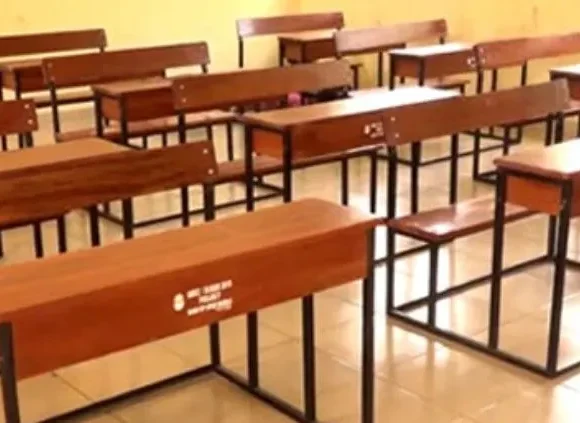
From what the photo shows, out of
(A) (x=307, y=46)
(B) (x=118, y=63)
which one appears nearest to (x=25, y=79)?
(B) (x=118, y=63)

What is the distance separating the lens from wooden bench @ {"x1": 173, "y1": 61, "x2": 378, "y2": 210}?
15.1 feet

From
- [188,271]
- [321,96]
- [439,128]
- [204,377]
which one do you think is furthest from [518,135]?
[188,271]

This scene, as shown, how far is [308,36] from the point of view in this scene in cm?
714

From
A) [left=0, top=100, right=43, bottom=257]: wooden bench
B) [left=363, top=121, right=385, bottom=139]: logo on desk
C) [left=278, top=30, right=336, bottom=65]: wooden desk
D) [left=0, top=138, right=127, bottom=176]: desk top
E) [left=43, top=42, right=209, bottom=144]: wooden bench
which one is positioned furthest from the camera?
[left=278, top=30, right=336, bottom=65]: wooden desk

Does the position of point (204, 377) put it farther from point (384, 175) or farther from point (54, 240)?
point (384, 175)

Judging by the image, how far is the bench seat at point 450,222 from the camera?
3615mm

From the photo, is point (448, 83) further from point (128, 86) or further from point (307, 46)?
point (128, 86)

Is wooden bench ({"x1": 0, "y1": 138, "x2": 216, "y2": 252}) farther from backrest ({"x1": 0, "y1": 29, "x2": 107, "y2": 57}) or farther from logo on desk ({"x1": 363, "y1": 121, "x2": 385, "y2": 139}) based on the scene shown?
backrest ({"x1": 0, "y1": 29, "x2": 107, "y2": 57})

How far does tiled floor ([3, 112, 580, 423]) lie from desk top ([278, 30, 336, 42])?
2971mm

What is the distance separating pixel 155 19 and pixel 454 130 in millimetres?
4668

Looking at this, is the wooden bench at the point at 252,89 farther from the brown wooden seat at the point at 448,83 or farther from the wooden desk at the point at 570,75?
the brown wooden seat at the point at 448,83

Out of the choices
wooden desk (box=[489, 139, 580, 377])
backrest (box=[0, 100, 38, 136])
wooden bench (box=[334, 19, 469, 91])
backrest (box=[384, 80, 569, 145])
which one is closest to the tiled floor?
wooden desk (box=[489, 139, 580, 377])

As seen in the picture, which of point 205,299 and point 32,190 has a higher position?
point 32,190

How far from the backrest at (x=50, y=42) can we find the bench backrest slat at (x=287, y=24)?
1.03 metres
